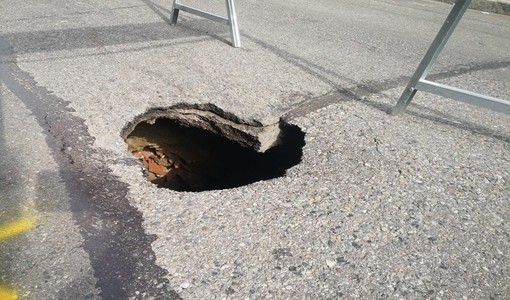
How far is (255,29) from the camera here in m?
5.00

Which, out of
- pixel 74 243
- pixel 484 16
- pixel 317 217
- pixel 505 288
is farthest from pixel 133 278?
pixel 484 16

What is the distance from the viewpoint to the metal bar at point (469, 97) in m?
2.59

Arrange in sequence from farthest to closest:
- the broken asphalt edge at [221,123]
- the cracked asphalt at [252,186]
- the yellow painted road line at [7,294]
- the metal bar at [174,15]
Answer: the metal bar at [174,15]
the broken asphalt edge at [221,123]
the cracked asphalt at [252,186]
the yellow painted road line at [7,294]

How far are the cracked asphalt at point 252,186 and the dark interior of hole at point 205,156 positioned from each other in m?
0.30

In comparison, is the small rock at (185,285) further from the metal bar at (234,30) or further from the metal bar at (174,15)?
the metal bar at (174,15)

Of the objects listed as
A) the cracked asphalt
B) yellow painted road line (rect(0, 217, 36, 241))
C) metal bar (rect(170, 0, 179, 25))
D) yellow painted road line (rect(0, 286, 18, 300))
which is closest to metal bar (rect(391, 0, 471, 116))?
the cracked asphalt

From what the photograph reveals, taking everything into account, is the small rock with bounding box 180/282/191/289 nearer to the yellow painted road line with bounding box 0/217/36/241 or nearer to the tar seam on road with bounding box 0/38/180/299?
the tar seam on road with bounding box 0/38/180/299

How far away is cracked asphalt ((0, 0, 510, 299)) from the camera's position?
62.4 inches

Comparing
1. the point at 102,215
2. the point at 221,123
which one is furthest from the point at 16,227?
the point at 221,123

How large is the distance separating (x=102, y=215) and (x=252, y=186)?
769 millimetres

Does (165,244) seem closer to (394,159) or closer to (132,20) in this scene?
(394,159)

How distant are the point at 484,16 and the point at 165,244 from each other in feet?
26.6

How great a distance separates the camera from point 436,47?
271 cm

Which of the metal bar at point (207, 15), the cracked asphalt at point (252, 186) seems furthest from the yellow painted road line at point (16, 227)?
the metal bar at point (207, 15)
